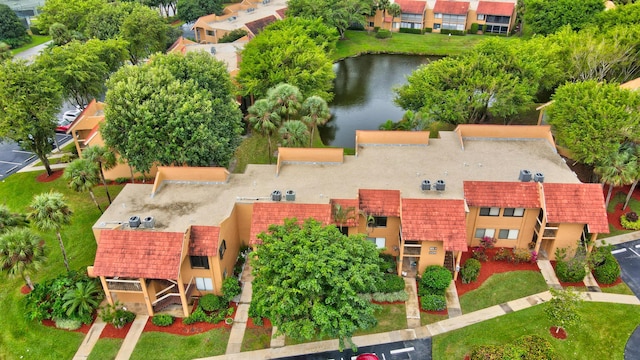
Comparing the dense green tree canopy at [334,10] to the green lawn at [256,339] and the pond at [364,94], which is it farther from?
the green lawn at [256,339]

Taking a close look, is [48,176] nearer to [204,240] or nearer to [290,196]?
[204,240]

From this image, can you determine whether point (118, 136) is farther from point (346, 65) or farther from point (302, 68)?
point (346, 65)

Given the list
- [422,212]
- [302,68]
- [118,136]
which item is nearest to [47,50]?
[118,136]

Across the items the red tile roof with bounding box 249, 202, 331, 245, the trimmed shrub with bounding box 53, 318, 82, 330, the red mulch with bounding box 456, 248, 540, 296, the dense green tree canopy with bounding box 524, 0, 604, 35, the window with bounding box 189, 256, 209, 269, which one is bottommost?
the trimmed shrub with bounding box 53, 318, 82, 330

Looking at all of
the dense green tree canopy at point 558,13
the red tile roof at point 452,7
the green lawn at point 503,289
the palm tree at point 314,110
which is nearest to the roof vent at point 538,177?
the green lawn at point 503,289

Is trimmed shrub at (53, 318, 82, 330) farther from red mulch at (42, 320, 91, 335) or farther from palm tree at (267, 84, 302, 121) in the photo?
palm tree at (267, 84, 302, 121)

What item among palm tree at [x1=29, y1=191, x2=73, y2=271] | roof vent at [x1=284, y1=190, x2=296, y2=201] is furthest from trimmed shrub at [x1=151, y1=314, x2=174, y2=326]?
roof vent at [x1=284, y1=190, x2=296, y2=201]

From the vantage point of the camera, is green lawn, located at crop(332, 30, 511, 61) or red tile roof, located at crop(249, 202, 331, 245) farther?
green lawn, located at crop(332, 30, 511, 61)

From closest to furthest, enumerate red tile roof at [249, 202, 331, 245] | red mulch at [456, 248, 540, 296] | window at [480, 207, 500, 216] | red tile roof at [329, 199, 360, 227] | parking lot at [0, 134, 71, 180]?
red tile roof at [249, 202, 331, 245]
red tile roof at [329, 199, 360, 227]
red mulch at [456, 248, 540, 296]
window at [480, 207, 500, 216]
parking lot at [0, 134, 71, 180]
